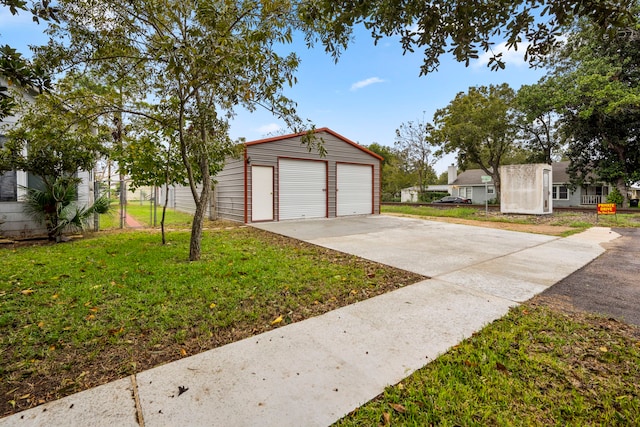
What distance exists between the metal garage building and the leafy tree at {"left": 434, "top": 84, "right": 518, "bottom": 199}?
13644 millimetres

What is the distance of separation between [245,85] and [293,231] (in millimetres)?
5324

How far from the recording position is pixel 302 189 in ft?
38.7

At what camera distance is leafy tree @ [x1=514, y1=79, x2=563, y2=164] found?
19.4 m

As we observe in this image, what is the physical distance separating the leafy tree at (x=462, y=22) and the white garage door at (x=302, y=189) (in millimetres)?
8927

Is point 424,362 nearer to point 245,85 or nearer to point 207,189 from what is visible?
point 245,85

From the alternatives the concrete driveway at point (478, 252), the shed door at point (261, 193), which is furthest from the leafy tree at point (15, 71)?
the shed door at point (261, 193)

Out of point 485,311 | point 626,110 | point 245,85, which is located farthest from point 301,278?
point 626,110

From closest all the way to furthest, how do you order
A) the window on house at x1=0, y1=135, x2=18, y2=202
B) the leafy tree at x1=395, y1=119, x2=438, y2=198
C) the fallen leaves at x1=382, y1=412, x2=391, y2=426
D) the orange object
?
1. the fallen leaves at x1=382, y1=412, x2=391, y2=426
2. the window on house at x1=0, y1=135, x2=18, y2=202
3. the orange object
4. the leafy tree at x1=395, y1=119, x2=438, y2=198

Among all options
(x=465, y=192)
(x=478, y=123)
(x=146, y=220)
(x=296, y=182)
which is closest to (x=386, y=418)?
(x=296, y=182)

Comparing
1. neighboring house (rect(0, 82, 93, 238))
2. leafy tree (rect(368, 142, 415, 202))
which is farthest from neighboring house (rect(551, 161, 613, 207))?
neighboring house (rect(0, 82, 93, 238))

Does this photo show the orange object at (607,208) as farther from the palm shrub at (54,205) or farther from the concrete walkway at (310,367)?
the palm shrub at (54,205)

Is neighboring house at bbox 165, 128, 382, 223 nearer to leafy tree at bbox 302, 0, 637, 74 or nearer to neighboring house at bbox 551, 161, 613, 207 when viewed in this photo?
leafy tree at bbox 302, 0, 637, 74

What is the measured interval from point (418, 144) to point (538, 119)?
9397mm

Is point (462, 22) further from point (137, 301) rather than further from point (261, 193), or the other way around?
point (261, 193)
